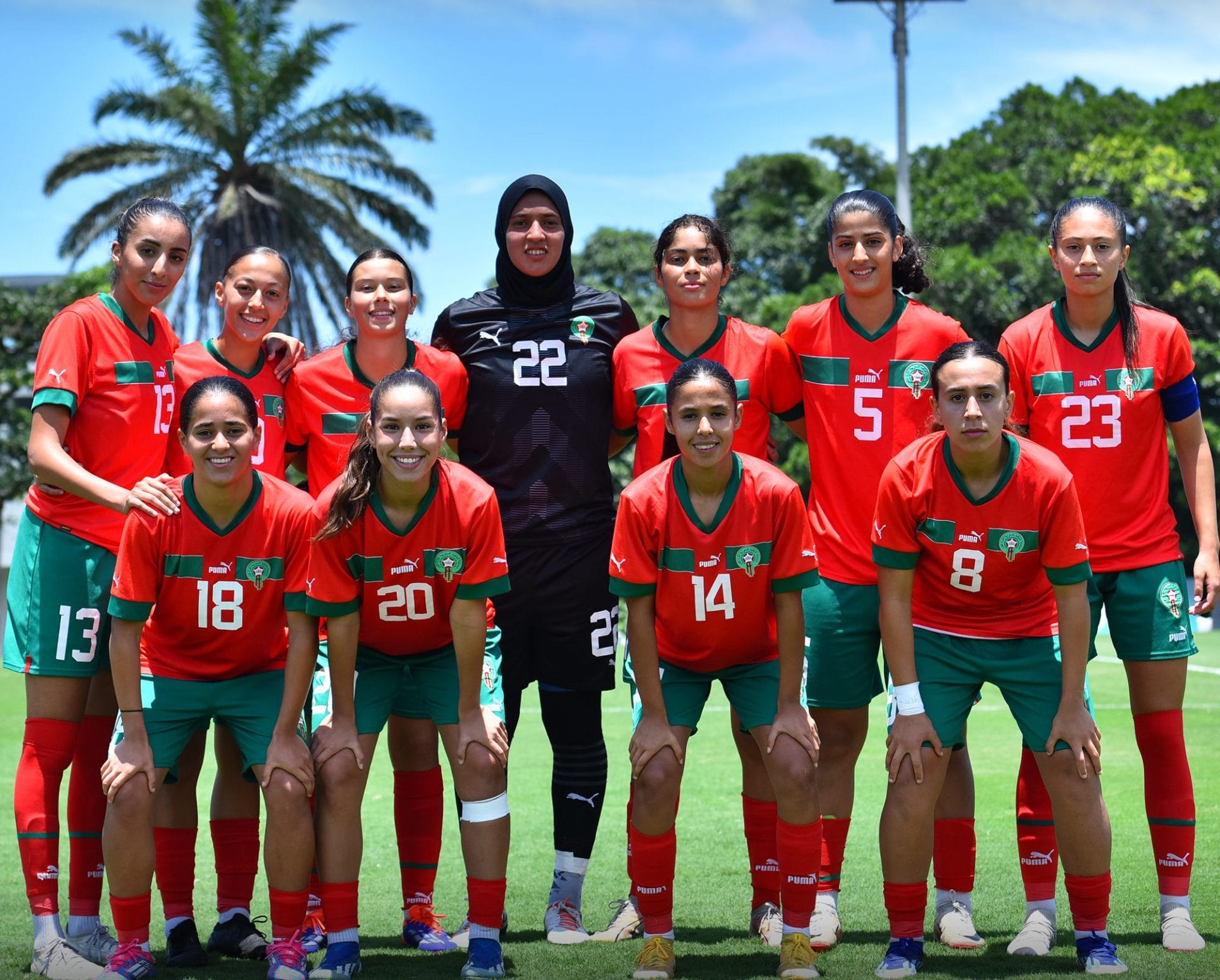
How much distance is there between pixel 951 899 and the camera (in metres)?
4.65

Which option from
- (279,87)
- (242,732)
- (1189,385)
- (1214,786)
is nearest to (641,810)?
(242,732)

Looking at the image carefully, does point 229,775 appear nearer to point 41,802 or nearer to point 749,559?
point 41,802

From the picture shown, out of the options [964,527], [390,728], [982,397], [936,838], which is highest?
[982,397]

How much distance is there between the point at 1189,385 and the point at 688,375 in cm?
179

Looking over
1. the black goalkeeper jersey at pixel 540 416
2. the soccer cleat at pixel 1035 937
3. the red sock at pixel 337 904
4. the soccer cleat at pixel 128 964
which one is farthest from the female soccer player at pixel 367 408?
the soccer cleat at pixel 1035 937

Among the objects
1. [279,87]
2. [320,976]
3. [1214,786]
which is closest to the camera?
[320,976]

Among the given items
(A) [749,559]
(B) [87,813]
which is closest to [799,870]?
(A) [749,559]

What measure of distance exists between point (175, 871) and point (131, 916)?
1.27 feet

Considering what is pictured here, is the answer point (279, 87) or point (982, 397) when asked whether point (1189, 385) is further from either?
point (279, 87)

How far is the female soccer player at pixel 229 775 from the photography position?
454 cm

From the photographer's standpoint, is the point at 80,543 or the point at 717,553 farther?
the point at 80,543

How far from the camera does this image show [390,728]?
4.77m

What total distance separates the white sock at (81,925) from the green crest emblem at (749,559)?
2.46m

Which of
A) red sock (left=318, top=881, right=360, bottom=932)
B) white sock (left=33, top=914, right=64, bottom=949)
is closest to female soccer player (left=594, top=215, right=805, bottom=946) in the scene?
red sock (left=318, top=881, right=360, bottom=932)
